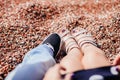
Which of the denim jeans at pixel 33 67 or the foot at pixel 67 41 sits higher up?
the foot at pixel 67 41

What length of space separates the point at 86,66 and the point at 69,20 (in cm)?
149

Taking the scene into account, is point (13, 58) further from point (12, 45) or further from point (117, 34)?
point (117, 34)

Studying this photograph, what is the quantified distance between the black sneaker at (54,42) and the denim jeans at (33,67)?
1.50 ft

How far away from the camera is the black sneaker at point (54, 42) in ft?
10.4

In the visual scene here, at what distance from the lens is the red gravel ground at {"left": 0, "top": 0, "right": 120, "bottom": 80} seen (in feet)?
11.0

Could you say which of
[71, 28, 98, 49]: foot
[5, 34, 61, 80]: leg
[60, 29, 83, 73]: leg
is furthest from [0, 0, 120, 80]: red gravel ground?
[5, 34, 61, 80]: leg

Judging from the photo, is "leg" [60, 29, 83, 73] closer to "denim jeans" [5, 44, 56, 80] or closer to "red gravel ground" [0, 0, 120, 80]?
"denim jeans" [5, 44, 56, 80]

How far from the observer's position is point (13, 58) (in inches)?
126

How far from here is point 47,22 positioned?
153 inches

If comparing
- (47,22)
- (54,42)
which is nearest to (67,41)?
(54,42)

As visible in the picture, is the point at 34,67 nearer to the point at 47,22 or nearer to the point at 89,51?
the point at 89,51

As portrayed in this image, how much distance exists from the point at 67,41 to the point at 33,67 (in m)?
0.91

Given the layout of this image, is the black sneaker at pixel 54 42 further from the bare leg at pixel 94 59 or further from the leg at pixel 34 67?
the bare leg at pixel 94 59

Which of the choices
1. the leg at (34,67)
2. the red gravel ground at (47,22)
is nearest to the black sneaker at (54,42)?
the red gravel ground at (47,22)
